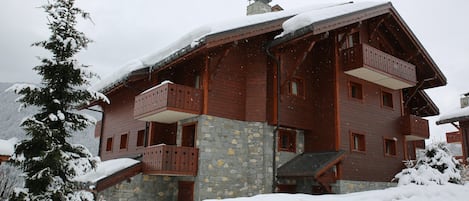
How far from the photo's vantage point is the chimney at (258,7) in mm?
18781

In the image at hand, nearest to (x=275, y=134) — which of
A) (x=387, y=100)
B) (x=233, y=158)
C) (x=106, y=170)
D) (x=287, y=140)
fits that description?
(x=287, y=140)

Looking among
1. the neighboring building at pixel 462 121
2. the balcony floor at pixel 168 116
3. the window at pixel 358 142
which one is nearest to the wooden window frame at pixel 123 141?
the balcony floor at pixel 168 116

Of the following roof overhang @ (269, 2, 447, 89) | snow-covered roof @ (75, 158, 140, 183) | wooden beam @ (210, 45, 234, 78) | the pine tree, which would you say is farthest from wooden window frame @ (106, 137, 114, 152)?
the pine tree

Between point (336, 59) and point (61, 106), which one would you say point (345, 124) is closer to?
point (336, 59)

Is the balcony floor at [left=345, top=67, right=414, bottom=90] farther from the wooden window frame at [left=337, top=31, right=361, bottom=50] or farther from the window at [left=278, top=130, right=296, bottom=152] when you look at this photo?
the window at [left=278, top=130, right=296, bottom=152]

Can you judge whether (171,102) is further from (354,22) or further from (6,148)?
(354,22)

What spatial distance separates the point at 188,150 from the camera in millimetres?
13531

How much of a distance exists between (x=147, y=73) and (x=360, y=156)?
8884 millimetres

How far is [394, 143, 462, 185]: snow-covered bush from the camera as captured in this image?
15.2m

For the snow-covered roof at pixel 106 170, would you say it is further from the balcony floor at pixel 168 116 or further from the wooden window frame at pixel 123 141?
the wooden window frame at pixel 123 141

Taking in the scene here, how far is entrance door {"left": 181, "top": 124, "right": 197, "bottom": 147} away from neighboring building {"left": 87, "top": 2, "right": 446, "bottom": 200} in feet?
0.17

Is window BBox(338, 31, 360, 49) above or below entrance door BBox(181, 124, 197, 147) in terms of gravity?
above

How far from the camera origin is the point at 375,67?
1620 cm

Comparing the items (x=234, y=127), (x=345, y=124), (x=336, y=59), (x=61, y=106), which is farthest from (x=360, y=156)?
(x=61, y=106)
